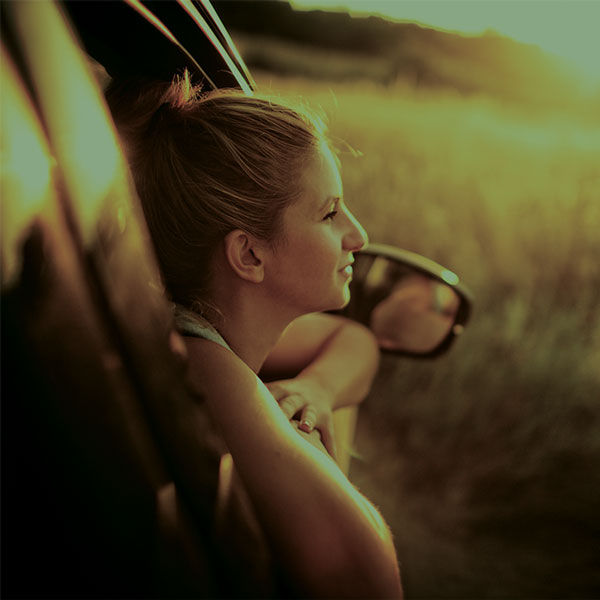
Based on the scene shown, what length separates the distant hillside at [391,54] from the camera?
9641mm

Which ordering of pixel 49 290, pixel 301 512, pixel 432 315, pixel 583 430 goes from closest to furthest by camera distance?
pixel 49 290, pixel 301 512, pixel 432 315, pixel 583 430

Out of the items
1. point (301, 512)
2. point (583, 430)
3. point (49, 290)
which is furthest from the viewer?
point (583, 430)

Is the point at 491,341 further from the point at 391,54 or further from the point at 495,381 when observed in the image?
the point at 391,54

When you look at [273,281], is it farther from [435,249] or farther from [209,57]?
[435,249]

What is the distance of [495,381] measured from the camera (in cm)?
429

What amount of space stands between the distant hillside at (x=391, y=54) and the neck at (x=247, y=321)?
Result: 7.81 metres

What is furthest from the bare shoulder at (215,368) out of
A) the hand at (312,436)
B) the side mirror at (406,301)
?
the side mirror at (406,301)

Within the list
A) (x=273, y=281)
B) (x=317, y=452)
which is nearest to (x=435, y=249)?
(x=273, y=281)

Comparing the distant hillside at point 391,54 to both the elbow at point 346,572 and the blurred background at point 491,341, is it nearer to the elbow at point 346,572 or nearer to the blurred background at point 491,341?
the blurred background at point 491,341

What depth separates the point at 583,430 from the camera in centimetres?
395

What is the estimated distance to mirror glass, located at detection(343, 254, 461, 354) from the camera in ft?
7.13

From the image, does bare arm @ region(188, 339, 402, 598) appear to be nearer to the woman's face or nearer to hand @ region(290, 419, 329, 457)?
hand @ region(290, 419, 329, 457)

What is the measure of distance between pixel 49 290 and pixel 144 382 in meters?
0.19

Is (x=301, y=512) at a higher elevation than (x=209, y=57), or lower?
lower
